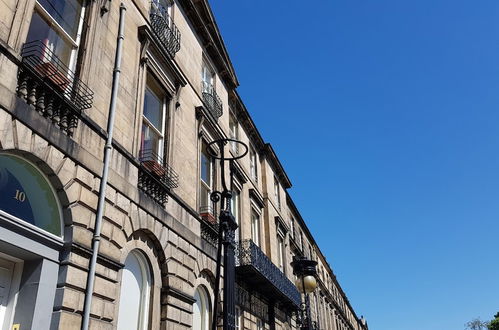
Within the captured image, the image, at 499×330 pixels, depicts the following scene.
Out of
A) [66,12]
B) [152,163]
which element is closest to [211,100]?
[152,163]

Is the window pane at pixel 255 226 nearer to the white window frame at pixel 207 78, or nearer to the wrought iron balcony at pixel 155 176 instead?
the white window frame at pixel 207 78

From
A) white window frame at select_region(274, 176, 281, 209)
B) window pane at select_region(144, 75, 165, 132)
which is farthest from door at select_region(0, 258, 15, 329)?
white window frame at select_region(274, 176, 281, 209)

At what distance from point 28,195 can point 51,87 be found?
1887mm

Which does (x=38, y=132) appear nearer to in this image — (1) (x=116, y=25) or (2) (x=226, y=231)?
(2) (x=226, y=231)

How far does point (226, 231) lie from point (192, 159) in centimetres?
571

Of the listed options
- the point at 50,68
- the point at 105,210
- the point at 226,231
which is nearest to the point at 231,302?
the point at 226,231

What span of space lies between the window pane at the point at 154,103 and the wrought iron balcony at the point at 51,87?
11.5ft

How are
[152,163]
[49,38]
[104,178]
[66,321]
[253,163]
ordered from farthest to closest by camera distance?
[253,163]
[152,163]
[104,178]
[49,38]
[66,321]

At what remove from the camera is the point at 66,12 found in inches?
368

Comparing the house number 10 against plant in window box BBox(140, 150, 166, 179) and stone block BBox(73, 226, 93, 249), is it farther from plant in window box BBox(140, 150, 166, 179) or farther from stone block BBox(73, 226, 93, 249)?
plant in window box BBox(140, 150, 166, 179)

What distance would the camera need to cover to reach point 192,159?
14.1 m

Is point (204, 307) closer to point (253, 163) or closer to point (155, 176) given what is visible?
point (155, 176)

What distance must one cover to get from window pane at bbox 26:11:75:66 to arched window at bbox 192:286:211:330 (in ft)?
24.6

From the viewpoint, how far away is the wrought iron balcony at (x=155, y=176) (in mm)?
10695
